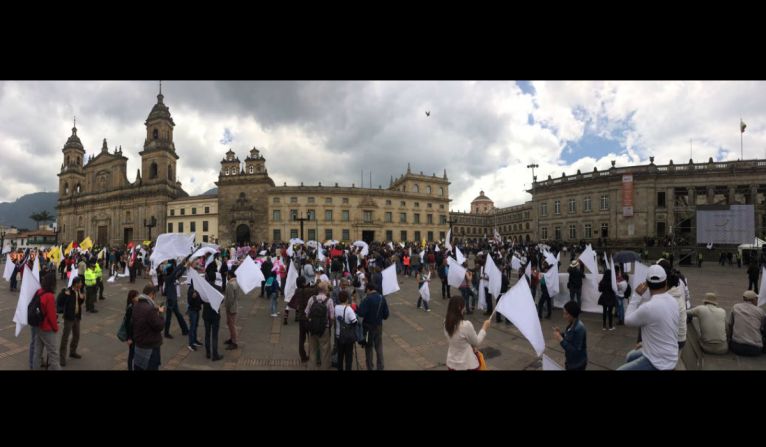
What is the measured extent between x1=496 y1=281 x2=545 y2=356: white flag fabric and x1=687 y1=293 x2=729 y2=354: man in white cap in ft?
14.3

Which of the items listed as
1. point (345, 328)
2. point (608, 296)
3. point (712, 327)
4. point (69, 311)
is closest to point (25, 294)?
point (69, 311)

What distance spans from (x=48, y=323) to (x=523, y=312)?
7156 mm

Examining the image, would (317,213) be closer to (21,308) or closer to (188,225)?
(188,225)

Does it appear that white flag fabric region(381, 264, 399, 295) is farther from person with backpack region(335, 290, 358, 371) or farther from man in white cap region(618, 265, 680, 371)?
man in white cap region(618, 265, 680, 371)

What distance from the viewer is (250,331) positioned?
26.6ft

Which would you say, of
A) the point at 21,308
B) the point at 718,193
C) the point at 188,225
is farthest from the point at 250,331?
the point at 718,193

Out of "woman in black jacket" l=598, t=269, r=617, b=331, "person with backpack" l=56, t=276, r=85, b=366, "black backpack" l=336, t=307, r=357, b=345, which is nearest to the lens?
"black backpack" l=336, t=307, r=357, b=345

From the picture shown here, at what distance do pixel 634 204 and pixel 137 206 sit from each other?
244 ft

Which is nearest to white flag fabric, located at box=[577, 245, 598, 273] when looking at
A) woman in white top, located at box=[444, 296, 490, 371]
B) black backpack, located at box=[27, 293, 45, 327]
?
woman in white top, located at box=[444, 296, 490, 371]

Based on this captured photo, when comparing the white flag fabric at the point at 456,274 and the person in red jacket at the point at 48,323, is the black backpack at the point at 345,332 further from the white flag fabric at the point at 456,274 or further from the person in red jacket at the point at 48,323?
the white flag fabric at the point at 456,274

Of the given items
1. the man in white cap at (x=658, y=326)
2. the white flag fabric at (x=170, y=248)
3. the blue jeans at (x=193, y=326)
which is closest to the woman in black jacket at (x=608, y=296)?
the man in white cap at (x=658, y=326)

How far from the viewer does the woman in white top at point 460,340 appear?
3561mm

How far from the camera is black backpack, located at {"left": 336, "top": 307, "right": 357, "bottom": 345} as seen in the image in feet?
16.4

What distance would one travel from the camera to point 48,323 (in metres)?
4.93
